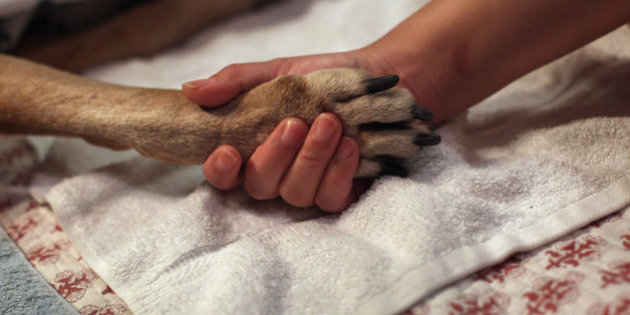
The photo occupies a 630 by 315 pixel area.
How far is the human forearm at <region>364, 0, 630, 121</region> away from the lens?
81 cm

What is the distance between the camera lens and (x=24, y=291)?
70cm

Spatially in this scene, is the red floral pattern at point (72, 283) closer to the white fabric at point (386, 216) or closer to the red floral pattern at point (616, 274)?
the white fabric at point (386, 216)

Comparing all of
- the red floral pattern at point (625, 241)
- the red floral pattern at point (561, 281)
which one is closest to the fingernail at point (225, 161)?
the red floral pattern at point (561, 281)

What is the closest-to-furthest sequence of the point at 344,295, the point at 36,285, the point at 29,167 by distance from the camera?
the point at 344,295 → the point at 36,285 → the point at 29,167

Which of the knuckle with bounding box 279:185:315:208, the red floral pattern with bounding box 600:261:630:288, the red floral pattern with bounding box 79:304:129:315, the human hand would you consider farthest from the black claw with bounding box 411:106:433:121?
the red floral pattern with bounding box 79:304:129:315

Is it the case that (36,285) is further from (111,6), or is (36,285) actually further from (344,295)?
(111,6)

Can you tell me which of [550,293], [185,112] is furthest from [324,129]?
[550,293]

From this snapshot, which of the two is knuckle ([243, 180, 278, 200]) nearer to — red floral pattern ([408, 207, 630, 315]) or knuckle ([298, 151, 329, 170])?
knuckle ([298, 151, 329, 170])

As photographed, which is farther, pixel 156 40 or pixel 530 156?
pixel 156 40

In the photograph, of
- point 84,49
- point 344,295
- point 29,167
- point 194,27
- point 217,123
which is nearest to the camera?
point 344,295

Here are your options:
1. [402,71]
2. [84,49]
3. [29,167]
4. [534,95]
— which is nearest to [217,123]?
[402,71]

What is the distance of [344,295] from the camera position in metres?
0.62

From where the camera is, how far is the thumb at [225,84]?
0.82 meters

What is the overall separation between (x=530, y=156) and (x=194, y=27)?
1127mm
